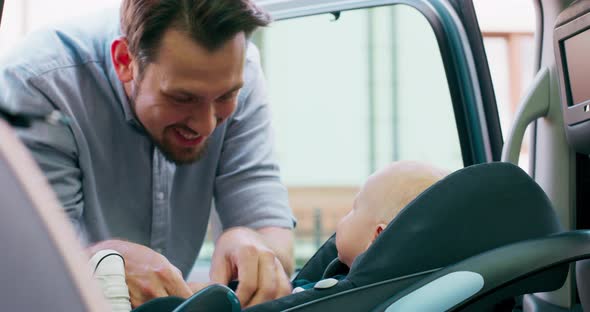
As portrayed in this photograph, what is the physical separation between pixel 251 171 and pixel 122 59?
1.56 feet

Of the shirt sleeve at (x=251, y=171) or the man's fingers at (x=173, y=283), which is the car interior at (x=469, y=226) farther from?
the shirt sleeve at (x=251, y=171)

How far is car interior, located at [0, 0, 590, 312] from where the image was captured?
424mm

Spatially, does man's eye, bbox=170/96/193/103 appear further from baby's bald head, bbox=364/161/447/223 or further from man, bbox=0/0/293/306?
baby's bald head, bbox=364/161/447/223

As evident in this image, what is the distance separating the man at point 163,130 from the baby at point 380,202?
0.16 metres

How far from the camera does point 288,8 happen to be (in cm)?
226

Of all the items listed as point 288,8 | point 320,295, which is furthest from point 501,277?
point 288,8

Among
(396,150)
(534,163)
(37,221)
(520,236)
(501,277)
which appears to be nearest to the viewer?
(37,221)

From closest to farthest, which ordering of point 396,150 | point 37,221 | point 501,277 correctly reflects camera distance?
point 37,221 < point 501,277 < point 396,150

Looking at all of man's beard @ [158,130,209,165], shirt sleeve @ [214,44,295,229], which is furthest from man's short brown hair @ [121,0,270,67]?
shirt sleeve @ [214,44,295,229]

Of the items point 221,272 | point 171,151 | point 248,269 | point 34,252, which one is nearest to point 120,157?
point 171,151

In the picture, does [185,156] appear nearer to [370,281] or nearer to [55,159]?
[55,159]

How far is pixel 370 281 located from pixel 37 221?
911 mm

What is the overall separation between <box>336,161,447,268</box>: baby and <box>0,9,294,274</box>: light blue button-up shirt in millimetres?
484

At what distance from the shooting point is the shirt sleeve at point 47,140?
1.83m
